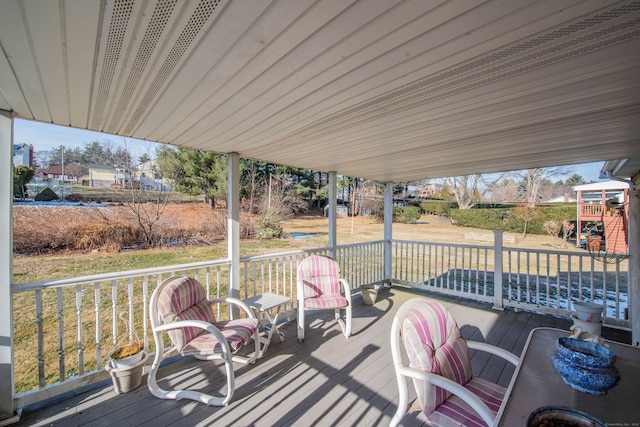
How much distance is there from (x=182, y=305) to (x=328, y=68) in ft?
8.13

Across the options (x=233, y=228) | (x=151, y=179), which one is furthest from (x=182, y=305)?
(x=151, y=179)

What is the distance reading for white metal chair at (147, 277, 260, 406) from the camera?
88.8 inches

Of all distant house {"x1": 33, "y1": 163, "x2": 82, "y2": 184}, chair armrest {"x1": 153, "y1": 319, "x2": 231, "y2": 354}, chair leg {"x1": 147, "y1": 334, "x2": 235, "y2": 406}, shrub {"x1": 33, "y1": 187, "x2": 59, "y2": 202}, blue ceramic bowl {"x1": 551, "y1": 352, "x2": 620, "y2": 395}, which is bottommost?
chair leg {"x1": 147, "y1": 334, "x2": 235, "y2": 406}

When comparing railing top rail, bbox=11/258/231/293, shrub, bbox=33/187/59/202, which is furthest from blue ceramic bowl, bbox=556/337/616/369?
shrub, bbox=33/187/59/202

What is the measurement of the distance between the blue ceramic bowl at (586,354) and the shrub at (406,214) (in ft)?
47.2

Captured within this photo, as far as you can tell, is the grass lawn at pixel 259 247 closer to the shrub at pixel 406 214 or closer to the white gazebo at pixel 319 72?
the shrub at pixel 406 214

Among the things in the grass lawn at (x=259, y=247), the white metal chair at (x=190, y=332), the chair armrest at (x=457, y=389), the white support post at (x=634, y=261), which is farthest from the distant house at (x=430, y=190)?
the chair armrest at (x=457, y=389)

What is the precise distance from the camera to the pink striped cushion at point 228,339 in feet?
7.65

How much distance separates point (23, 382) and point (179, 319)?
9.53ft

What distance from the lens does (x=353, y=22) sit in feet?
3.66

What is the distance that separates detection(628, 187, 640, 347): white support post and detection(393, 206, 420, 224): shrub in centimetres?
1198

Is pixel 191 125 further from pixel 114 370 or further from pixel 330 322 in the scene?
pixel 330 322

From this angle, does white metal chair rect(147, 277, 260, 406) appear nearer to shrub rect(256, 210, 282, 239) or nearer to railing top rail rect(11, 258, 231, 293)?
railing top rail rect(11, 258, 231, 293)

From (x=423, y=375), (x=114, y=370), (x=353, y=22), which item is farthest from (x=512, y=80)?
(x=114, y=370)
